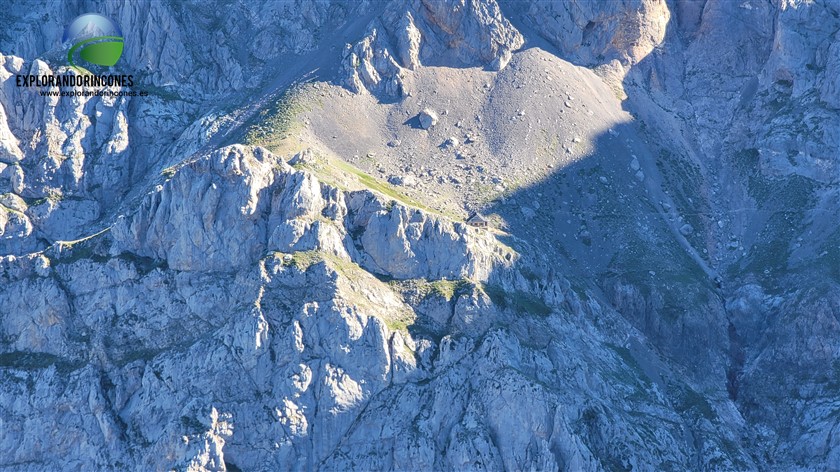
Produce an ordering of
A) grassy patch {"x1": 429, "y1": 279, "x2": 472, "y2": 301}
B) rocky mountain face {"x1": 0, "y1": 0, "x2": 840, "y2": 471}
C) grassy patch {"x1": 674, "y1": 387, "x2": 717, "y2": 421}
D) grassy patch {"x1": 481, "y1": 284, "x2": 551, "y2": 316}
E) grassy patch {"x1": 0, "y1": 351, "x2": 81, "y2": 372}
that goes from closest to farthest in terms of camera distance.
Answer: rocky mountain face {"x1": 0, "y1": 0, "x2": 840, "y2": 471} < grassy patch {"x1": 0, "y1": 351, "x2": 81, "y2": 372} < grassy patch {"x1": 429, "y1": 279, "x2": 472, "y2": 301} < grassy patch {"x1": 481, "y1": 284, "x2": 551, "y2": 316} < grassy patch {"x1": 674, "y1": 387, "x2": 717, "y2": 421}

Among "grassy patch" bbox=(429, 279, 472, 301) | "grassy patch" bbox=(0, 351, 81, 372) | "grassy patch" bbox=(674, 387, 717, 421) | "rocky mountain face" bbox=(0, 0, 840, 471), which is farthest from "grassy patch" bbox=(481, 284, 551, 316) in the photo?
"grassy patch" bbox=(0, 351, 81, 372)

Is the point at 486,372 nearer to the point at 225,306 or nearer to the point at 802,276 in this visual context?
the point at 225,306

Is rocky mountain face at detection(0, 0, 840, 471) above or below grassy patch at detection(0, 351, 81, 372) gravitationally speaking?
above

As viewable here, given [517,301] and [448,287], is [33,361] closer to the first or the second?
[448,287]

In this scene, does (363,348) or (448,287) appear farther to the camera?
(448,287)

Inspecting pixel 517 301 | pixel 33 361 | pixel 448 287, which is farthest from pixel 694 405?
pixel 33 361

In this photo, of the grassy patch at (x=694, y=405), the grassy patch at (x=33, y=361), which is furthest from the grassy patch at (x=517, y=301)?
the grassy patch at (x=33, y=361)

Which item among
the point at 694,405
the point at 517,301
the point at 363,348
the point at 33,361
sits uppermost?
the point at 517,301

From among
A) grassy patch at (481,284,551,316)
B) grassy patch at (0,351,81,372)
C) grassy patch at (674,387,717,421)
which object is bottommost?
grassy patch at (0,351,81,372)

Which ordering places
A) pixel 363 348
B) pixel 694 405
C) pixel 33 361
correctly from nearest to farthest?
pixel 363 348
pixel 33 361
pixel 694 405

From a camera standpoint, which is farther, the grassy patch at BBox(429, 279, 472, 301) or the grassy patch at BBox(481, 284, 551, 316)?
the grassy patch at BBox(481, 284, 551, 316)

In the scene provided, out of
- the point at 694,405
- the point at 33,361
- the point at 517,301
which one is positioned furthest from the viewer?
the point at 694,405

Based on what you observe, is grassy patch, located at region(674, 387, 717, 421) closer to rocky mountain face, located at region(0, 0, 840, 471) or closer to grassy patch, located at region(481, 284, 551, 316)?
rocky mountain face, located at region(0, 0, 840, 471)

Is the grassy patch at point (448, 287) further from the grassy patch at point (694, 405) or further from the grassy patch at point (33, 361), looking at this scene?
the grassy patch at point (33, 361)
